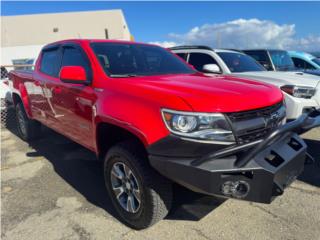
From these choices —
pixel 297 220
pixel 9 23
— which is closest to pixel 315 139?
pixel 297 220

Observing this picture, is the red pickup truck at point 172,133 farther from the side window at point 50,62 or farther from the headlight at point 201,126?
the side window at point 50,62

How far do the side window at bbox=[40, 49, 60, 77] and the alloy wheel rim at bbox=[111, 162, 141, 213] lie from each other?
6.49 feet

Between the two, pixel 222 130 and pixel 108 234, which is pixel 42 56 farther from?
pixel 222 130

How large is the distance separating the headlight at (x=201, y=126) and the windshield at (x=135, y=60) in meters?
1.11

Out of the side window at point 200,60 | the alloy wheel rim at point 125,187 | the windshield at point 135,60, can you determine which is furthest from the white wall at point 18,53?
the alloy wheel rim at point 125,187

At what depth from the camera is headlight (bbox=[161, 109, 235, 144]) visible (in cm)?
208

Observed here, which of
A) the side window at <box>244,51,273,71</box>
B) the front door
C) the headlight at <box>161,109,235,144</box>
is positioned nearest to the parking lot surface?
the front door

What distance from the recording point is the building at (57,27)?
37812 millimetres

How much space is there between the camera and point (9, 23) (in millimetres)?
38688

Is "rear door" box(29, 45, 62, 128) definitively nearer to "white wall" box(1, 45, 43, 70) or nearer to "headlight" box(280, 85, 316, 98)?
"headlight" box(280, 85, 316, 98)

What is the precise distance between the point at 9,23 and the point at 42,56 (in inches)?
1611

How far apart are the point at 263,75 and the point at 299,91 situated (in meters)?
0.82

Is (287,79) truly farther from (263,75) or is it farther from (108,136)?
(108,136)

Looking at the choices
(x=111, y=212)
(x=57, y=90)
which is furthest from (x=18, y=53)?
(x=111, y=212)
